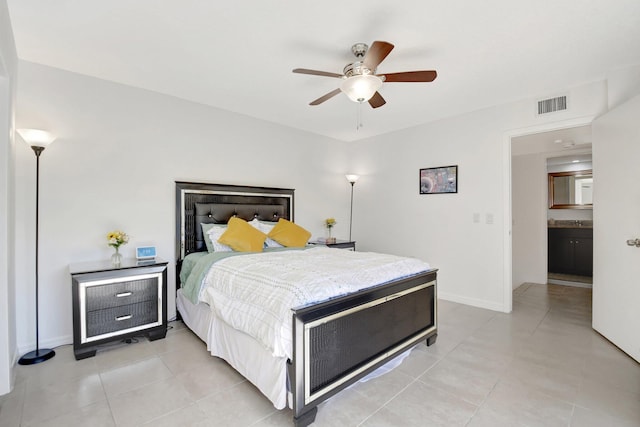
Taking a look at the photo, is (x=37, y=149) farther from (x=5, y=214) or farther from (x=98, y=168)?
(x=5, y=214)

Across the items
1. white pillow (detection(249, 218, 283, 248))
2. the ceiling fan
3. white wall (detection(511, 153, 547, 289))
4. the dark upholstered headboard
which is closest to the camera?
the ceiling fan

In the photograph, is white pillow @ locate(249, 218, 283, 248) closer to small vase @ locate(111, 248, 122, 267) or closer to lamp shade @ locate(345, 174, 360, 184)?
small vase @ locate(111, 248, 122, 267)

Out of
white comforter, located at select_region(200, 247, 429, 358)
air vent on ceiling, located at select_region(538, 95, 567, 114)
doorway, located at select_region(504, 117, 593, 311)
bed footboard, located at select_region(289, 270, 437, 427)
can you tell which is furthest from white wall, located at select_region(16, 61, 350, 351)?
doorway, located at select_region(504, 117, 593, 311)

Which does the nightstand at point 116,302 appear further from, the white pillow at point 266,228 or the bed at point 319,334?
the white pillow at point 266,228

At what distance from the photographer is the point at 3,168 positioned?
6.44ft

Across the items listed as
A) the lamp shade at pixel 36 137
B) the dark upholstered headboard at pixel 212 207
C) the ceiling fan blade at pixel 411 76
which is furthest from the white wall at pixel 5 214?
the ceiling fan blade at pixel 411 76

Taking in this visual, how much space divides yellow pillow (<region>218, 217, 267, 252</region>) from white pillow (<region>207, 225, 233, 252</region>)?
5 cm

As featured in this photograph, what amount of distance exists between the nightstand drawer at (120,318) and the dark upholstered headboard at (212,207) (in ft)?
2.38

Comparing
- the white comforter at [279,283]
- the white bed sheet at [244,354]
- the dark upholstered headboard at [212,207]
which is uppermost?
the dark upholstered headboard at [212,207]

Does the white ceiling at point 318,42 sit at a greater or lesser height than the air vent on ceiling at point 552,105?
greater

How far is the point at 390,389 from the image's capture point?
6.89 feet

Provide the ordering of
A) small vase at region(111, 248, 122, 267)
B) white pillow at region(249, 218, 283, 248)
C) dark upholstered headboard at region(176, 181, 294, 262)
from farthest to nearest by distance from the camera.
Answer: white pillow at region(249, 218, 283, 248) < dark upholstered headboard at region(176, 181, 294, 262) < small vase at region(111, 248, 122, 267)

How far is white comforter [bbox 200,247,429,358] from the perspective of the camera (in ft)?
5.87

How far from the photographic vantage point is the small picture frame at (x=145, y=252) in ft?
10.1
